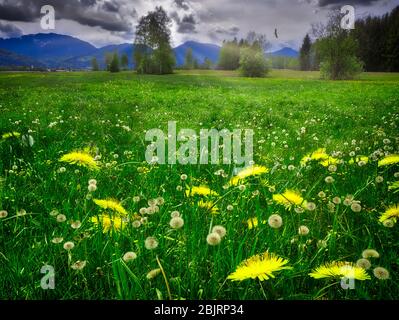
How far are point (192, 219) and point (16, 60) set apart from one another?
8.36 ft

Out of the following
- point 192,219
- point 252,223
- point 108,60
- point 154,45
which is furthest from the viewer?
point 108,60

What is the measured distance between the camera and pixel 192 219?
69.1 inches

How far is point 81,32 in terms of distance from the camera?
3.03 m

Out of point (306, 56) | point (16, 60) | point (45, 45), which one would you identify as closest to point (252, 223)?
point (45, 45)

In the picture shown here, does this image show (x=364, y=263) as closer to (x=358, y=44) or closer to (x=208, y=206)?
(x=208, y=206)

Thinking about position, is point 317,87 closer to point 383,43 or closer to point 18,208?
point 383,43

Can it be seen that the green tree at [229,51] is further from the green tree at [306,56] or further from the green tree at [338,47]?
the green tree at [338,47]

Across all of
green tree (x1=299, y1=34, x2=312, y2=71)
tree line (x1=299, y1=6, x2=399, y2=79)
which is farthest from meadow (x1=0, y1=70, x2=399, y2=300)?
green tree (x1=299, y1=34, x2=312, y2=71)

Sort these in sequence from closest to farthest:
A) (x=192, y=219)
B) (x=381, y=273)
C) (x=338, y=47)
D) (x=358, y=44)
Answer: (x=381, y=273) → (x=192, y=219) → (x=358, y=44) → (x=338, y=47)

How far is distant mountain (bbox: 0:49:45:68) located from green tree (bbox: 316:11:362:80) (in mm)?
3113

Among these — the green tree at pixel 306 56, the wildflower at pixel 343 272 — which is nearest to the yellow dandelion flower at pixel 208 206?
the wildflower at pixel 343 272

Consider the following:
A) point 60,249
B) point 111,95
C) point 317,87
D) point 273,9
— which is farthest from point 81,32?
point 317,87
